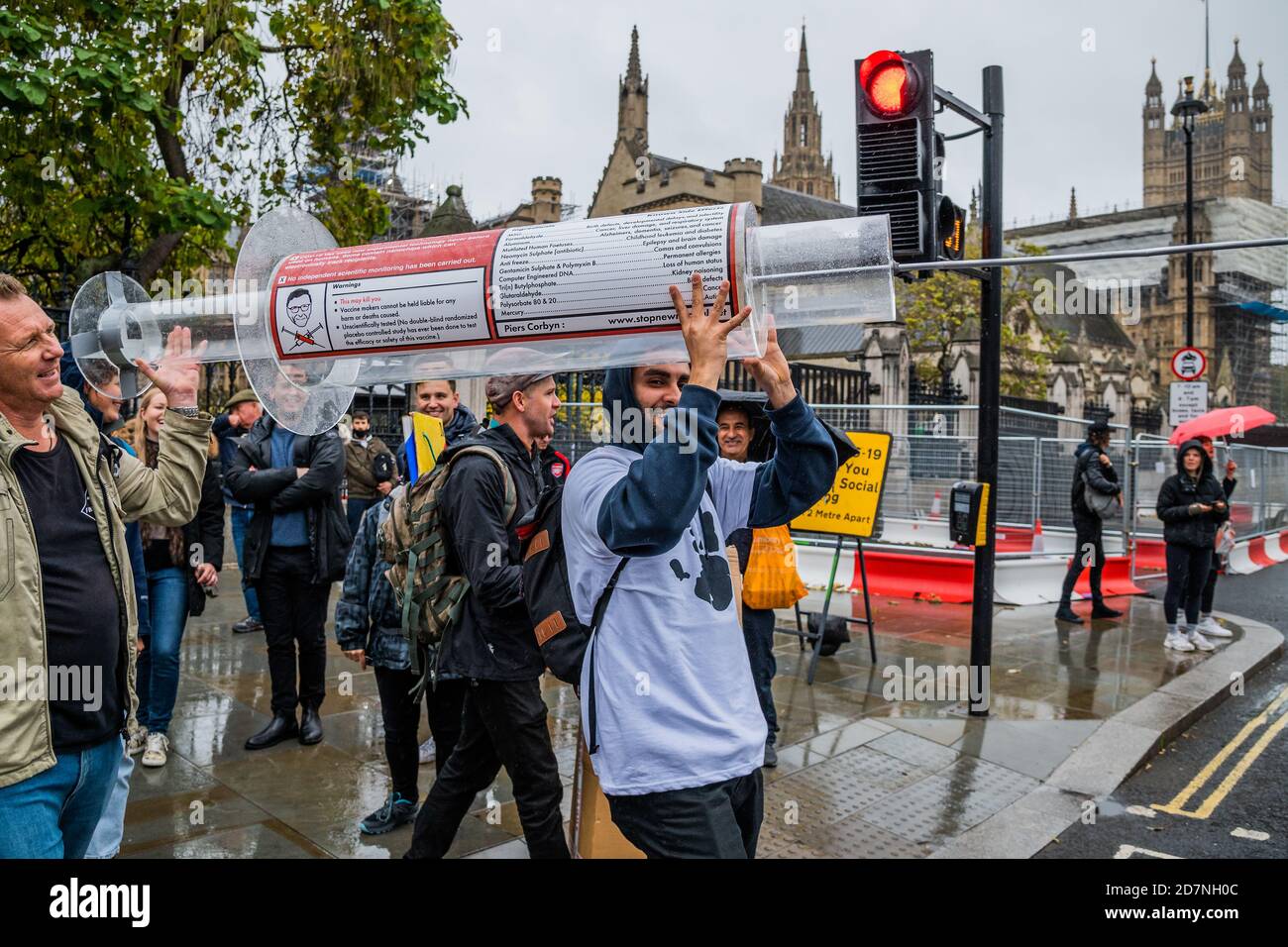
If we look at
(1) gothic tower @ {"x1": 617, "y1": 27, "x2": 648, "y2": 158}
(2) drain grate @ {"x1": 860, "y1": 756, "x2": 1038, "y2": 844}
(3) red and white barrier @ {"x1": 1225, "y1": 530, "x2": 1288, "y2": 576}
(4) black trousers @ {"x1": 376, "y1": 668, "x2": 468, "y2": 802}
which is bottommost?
(3) red and white barrier @ {"x1": 1225, "y1": 530, "x2": 1288, "y2": 576}

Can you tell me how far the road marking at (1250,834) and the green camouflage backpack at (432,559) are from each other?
3.98 meters

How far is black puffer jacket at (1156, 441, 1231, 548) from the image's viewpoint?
865 centimetres

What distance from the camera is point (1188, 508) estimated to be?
338 inches

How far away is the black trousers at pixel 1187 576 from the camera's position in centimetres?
877

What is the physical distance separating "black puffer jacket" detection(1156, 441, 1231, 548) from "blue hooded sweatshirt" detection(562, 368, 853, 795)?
756 cm

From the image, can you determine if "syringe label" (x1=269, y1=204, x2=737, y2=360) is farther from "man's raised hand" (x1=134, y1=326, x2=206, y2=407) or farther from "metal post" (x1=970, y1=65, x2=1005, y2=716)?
"metal post" (x1=970, y1=65, x2=1005, y2=716)

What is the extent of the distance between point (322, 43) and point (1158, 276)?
288ft

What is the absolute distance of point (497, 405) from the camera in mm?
3672

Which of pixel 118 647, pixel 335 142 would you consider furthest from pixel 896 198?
pixel 335 142

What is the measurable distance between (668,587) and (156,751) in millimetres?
3984

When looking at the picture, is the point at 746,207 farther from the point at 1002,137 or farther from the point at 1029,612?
the point at 1029,612

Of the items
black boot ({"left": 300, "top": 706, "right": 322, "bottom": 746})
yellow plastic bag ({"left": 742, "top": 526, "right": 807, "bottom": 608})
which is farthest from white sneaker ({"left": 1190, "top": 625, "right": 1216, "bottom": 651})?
black boot ({"left": 300, "top": 706, "right": 322, "bottom": 746})

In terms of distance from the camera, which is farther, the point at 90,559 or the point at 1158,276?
the point at 1158,276

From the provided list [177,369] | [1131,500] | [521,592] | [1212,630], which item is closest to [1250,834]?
[521,592]
